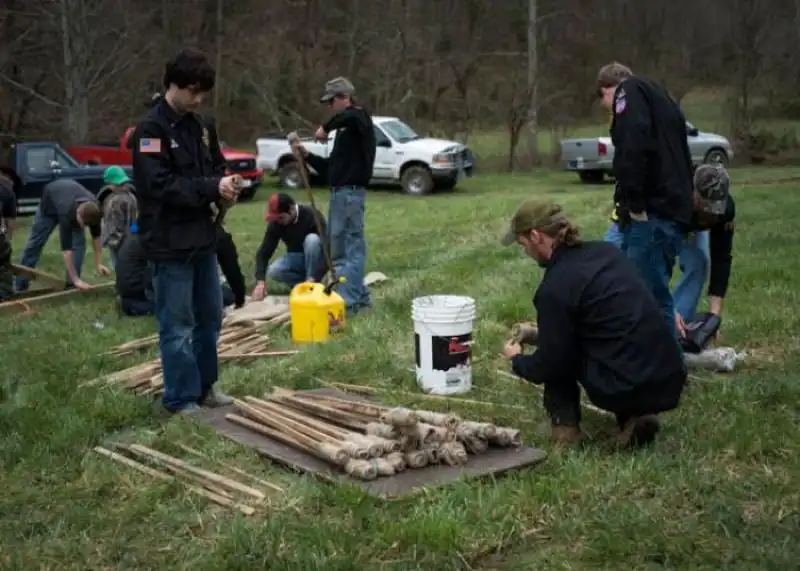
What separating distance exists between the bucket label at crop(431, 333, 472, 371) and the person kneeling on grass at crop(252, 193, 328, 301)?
2973 millimetres

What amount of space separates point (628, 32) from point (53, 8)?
19.7 metres

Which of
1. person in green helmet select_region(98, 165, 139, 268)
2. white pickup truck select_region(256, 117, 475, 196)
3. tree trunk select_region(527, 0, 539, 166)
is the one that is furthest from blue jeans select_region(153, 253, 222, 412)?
tree trunk select_region(527, 0, 539, 166)

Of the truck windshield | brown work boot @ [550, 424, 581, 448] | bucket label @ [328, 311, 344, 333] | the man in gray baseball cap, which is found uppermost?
the man in gray baseball cap

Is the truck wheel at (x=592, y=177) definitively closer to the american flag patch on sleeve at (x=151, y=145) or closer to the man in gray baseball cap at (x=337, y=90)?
the man in gray baseball cap at (x=337, y=90)

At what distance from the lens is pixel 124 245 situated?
883cm

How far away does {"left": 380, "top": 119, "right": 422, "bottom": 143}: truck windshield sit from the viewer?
2311 cm

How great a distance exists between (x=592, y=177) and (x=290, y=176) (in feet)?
24.6

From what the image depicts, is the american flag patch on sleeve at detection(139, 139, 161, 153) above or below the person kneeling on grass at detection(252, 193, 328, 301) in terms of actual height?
above

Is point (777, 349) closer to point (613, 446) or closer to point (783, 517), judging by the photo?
point (613, 446)

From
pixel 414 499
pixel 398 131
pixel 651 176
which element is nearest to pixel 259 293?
pixel 651 176

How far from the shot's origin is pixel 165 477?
4609 mm

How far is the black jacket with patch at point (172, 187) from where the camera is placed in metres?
5.27

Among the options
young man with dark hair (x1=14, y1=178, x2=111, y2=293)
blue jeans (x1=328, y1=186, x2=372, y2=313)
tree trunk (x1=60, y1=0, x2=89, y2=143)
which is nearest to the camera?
blue jeans (x1=328, y1=186, x2=372, y2=313)

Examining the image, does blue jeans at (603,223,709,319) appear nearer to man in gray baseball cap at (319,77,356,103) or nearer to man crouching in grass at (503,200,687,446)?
man crouching in grass at (503,200,687,446)
